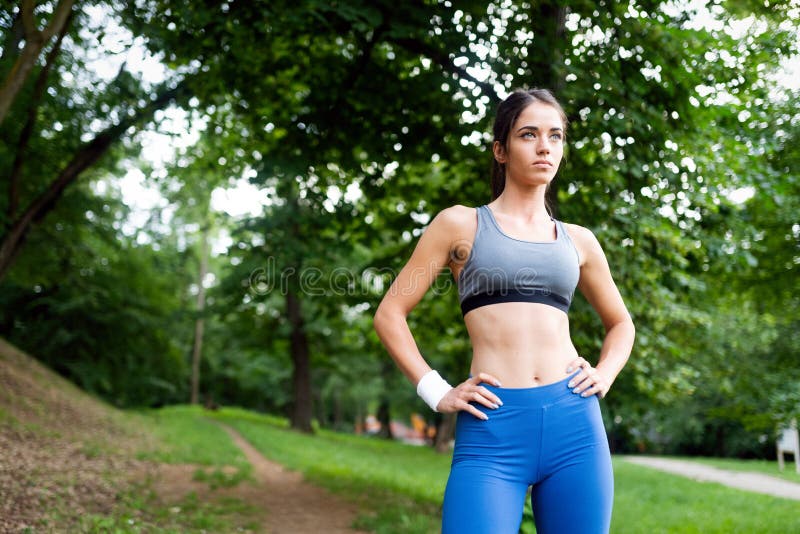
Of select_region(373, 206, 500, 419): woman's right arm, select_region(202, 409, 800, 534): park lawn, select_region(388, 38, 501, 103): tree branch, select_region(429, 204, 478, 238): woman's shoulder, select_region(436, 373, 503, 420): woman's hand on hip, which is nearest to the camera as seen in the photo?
select_region(436, 373, 503, 420): woman's hand on hip

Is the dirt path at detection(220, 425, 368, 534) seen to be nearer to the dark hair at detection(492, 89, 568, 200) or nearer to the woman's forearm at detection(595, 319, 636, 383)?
the woman's forearm at detection(595, 319, 636, 383)

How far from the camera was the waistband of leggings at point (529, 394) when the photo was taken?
223 centimetres

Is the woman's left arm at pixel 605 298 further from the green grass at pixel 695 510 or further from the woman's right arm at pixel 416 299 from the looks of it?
the green grass at pixel 695 510

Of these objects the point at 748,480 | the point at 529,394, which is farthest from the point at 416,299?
the point at 748,480

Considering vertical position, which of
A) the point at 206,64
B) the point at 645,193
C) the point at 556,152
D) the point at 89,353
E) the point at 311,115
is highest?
the point at 206,64

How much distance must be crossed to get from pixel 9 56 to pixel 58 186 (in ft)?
11.3

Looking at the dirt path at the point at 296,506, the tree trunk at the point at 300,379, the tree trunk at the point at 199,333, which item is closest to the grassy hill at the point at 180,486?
the dirt path at the point at 296,506

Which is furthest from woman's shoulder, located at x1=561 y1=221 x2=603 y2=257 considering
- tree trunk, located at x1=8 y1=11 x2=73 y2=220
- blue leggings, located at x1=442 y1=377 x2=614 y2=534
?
tree trunk, located at x1=8 y1=11 x2=73 y2=220

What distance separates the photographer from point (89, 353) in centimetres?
2250

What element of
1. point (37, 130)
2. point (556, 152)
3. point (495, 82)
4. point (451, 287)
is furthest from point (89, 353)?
point (556, 152)

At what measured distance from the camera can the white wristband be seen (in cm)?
228

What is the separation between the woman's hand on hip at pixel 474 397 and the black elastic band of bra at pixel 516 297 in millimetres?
266

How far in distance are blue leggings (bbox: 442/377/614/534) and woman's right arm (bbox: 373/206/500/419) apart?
5.7 inches

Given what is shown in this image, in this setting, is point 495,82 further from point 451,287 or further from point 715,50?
point 451,287
